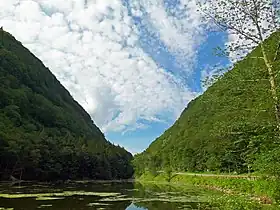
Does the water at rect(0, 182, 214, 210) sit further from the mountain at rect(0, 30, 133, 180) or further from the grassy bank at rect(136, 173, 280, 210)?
the mountain at rect(0, 30, 133, 180)

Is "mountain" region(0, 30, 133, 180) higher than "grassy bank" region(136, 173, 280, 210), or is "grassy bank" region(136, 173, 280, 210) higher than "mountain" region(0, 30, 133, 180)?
"mountain" region(0, 30, 133, 180)

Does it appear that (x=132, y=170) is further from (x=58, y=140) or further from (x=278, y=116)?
(x=278, y=116)

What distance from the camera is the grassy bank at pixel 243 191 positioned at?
19966mm

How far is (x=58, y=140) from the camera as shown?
144 m

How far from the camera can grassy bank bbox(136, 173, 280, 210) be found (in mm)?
19966

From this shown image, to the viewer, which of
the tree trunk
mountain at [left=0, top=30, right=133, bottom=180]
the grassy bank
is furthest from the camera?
mountain at [left=0, top=30, right=133, bottom=180]

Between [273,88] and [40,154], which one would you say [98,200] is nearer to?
[273,88]

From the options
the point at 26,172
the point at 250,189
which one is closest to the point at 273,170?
the point at 250,189

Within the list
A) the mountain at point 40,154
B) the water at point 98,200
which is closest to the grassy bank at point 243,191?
the water at point 98,200

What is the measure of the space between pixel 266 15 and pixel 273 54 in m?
1.77

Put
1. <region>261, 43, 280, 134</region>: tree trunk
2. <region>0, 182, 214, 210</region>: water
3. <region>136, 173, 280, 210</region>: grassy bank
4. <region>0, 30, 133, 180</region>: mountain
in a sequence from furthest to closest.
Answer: <region>0, 30, 133, 180</region>: mountain < <region>0, 182, 214, 210</region>: water < <region>136, 173, 280, 210</region>: grassy bank < <region>261, 43, 280, 134</region>: tree trunk

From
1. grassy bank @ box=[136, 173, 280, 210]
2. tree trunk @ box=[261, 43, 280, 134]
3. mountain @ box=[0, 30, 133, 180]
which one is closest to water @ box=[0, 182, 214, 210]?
grassy bank @ box=[136, 173, 280, 210]

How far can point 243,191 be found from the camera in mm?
54344

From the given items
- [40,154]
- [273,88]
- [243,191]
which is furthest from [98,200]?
[40,154]
